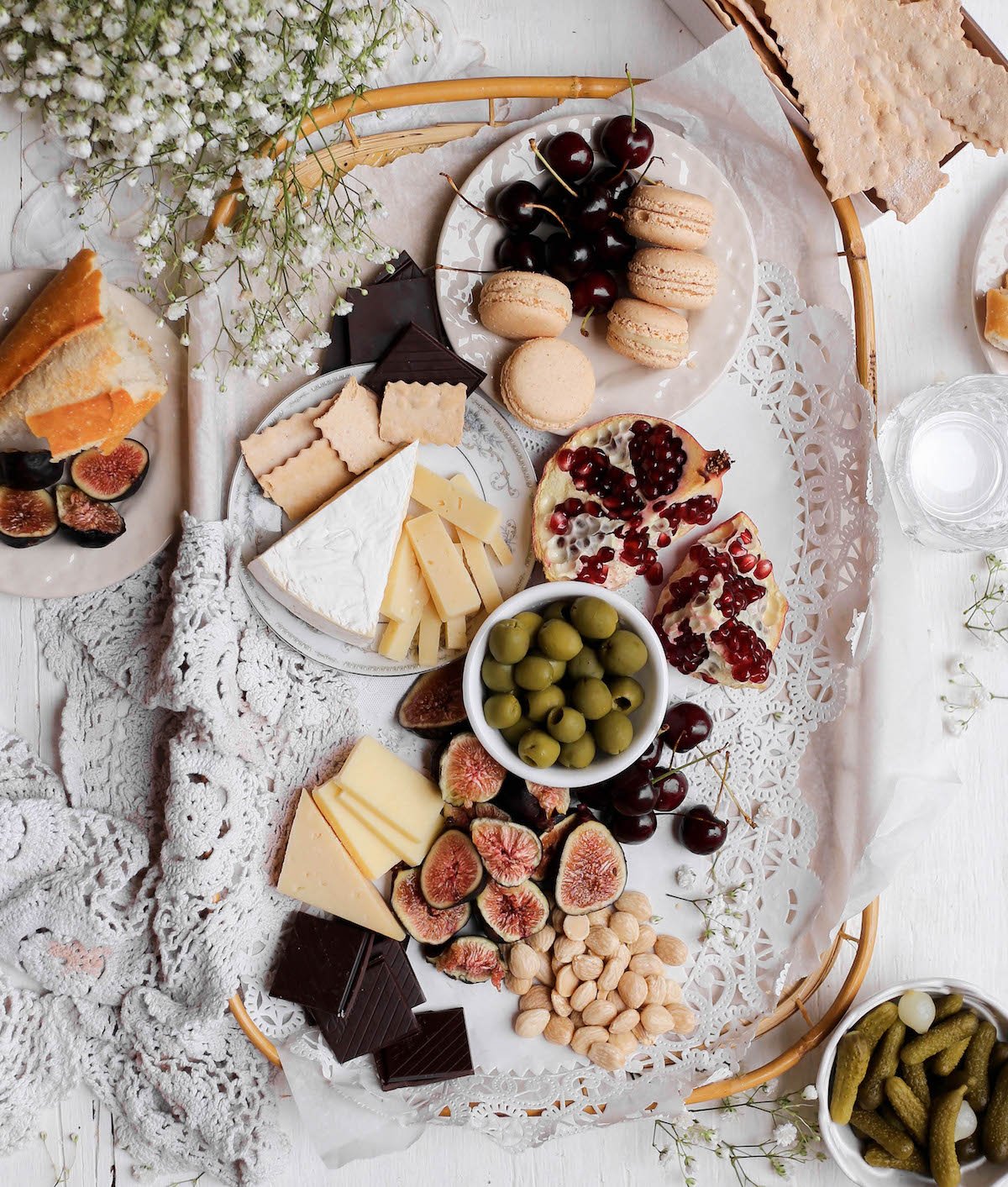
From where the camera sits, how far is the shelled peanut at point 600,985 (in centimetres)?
187

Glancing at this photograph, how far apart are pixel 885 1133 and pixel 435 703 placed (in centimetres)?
123

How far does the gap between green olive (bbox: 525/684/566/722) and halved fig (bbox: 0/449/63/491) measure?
3.19 feet

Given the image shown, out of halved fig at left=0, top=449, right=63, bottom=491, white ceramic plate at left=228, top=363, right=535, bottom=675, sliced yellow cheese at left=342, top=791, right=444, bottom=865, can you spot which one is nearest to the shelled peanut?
sliced yellow cheese at left=342, top=791, right=444, bottom=865

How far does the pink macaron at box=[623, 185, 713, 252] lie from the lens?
1770mm

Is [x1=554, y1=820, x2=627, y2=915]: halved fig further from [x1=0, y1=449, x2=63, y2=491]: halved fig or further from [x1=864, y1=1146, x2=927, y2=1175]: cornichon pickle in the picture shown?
[x1=0, y1=449, x2=63, y2=491]: halved fig

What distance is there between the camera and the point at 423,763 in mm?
1923

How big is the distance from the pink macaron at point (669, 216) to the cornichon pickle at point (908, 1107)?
167 cm

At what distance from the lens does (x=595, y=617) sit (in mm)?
1729

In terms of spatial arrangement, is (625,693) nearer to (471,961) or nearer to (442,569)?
(442,569)

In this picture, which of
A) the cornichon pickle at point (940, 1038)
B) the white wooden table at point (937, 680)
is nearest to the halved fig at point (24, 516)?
the white wooden table at point (937, 680)

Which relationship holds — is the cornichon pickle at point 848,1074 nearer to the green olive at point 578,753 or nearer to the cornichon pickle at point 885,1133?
the cornichon pickle at point 885,1133

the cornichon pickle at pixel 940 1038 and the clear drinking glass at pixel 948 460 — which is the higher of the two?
the clear drinking glass at pixel 948 460

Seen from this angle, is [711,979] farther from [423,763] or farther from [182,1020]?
[182,1020]

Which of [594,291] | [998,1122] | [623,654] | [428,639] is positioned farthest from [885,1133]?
[594,291]
